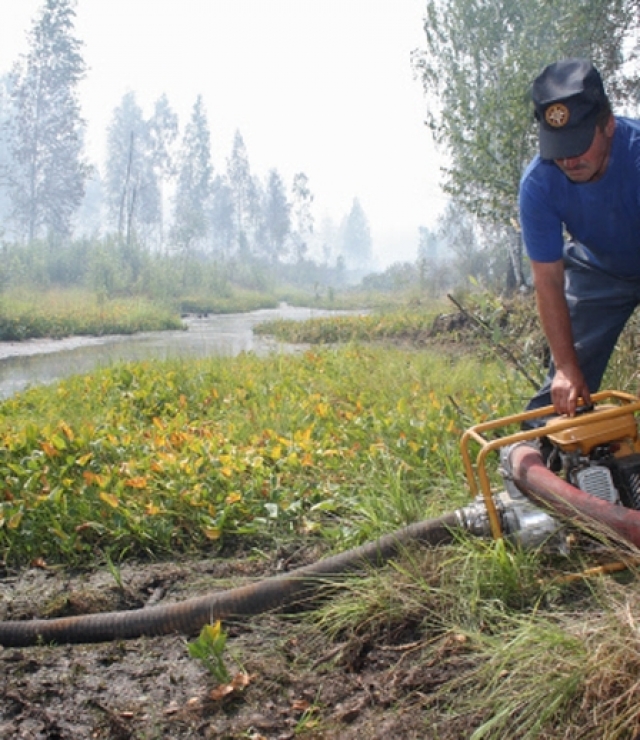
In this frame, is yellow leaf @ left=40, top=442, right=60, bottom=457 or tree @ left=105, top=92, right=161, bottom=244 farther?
tree @ left=105, top=92, right=161, bottom=244

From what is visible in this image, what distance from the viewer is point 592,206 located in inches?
110

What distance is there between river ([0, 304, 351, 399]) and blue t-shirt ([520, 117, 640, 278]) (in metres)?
6.46

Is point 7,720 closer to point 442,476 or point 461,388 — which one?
point 442,476

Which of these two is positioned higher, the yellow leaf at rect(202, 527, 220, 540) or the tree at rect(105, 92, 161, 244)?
the tree at rect(105, 92, 161, 244)

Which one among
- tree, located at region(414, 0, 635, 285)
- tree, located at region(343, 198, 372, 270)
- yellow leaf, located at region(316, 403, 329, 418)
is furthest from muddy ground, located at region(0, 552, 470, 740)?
tree, located at region(343, 198, 372, 270)

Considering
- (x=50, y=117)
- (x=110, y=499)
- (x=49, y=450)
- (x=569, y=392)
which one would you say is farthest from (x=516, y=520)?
(x=50, y=117)

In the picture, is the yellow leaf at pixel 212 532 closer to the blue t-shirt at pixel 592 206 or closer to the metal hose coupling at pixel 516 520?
the metal hose coupling at pixel 516 520

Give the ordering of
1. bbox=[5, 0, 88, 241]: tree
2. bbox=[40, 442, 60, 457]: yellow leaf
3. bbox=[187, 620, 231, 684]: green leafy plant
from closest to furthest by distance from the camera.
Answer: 1. bbox=[187, 620, 231, 684]: green leafy plant
2. bbox=[40, 442, 60, 457]: yellow leaf
3. bbox=[5, 0, 88, 241]: tree

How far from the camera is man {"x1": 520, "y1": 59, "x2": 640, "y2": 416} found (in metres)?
2.50

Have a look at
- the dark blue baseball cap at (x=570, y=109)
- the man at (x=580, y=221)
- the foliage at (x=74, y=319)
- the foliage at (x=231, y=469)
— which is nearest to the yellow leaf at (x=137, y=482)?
the foliage at (x=231, y=469)

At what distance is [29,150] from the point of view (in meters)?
42.3

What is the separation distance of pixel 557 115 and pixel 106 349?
12168mm

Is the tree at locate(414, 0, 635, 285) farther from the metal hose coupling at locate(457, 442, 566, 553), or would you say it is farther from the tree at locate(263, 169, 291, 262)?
the tree at locate(263, 169, 291, 262)

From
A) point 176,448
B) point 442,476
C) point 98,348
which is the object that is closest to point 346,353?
point 176,448
